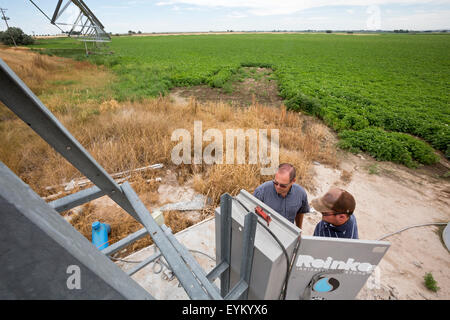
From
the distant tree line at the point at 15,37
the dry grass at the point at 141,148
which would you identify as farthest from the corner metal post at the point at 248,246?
the distant tree line at the point at 15,37

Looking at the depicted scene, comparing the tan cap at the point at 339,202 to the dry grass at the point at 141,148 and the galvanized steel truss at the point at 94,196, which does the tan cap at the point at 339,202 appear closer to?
the galvanized steel truss at the point at 94,196

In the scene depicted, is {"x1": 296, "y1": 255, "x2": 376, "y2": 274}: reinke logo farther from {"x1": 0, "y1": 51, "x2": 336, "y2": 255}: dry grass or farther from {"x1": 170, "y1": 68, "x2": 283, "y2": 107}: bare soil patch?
{"x1": 170, "y1": 68, "x2": 283, "y2": 107}: bare soil patch

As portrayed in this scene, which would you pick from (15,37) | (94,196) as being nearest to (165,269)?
(94,196)

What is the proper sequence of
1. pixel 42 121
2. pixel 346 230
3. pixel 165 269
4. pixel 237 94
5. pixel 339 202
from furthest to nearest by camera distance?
pixel 237 94
pixel 165 269
pixel 346 230
pixel 339 202
pixel 42 121

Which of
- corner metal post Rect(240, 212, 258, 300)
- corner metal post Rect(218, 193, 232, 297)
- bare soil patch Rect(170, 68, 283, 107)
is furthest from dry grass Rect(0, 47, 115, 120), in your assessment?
corner metal post Rect(240, 212, 258, 300)

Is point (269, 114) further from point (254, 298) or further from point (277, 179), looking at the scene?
point (254, 298)

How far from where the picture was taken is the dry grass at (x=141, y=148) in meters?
3.99

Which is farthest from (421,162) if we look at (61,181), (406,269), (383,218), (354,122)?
(61,181)

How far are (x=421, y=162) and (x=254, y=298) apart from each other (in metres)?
7.81

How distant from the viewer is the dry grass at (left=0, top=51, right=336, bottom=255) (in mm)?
3994

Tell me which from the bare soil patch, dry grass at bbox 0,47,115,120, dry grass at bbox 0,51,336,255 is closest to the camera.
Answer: dry grass at bbox 0,51,336,255

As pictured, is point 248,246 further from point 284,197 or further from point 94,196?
point 284,197

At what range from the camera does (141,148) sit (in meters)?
5.20

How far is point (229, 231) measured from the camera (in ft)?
4.89
